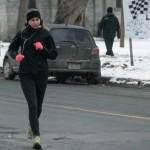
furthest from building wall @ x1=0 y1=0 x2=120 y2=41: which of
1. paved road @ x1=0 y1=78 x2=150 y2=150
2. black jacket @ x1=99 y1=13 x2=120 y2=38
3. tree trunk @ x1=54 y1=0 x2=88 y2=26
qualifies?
paved road @ x1=0 y1=78 x2=150 y2=150

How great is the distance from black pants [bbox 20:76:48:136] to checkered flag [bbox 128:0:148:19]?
14594 mm

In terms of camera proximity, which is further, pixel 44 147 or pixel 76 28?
pixel 76 28

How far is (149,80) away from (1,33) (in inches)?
738

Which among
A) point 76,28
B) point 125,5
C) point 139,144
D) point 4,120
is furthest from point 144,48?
point 139,144

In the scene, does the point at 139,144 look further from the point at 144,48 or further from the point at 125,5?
the point at 144,48

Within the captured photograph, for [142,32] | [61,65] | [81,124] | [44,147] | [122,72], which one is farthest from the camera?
[142,32]

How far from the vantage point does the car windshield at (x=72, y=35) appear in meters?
20.7

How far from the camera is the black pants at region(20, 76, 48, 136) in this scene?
9359 mm

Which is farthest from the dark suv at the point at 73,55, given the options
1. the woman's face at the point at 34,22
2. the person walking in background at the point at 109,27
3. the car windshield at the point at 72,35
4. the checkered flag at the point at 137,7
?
the woman's face at the point at 34,22

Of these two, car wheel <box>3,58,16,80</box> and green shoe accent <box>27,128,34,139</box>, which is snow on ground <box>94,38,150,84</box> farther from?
green shoe accent <box>27,128,34,139</box>

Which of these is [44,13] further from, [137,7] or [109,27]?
[137,7]

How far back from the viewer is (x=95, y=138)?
10.3m

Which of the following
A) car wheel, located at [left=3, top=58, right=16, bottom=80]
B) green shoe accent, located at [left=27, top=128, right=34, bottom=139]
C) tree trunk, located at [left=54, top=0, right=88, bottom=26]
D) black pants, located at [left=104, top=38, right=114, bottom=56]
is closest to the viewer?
green shoe accent, located at [left=27, top=128, right=34, bottom=139]

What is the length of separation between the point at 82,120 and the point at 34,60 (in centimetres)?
305
